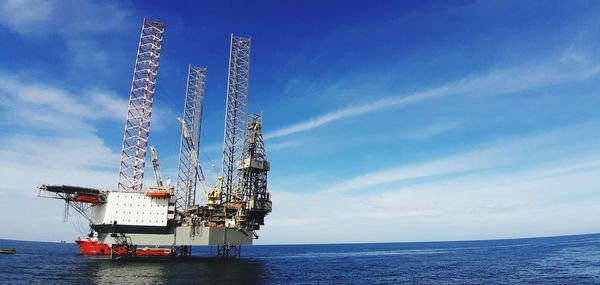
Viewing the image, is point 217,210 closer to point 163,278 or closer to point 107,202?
point 107,202

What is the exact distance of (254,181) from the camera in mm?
86188

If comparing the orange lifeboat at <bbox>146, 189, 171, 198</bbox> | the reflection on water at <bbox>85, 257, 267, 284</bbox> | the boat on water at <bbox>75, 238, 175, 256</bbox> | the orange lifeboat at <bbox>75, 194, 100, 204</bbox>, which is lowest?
the reflection on water at <bbox>85, 257, 267, 284</bbox>

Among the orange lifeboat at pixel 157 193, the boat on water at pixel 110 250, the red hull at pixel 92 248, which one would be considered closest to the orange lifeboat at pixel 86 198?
the boat on water at pixel 110 250

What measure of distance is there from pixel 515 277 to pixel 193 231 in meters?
58.1

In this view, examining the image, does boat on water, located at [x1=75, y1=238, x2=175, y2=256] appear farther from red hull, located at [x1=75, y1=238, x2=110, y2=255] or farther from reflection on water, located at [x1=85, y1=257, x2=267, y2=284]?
reflection on water, located at [x1=85, y1=257, x2=267, y2=284]

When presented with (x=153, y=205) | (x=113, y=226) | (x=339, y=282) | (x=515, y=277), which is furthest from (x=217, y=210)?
(x=515, y=277)

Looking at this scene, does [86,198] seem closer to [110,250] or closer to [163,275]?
[110,250]

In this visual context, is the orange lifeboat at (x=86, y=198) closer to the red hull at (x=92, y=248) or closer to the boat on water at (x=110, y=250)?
the boat on water at (x=110, y=250)

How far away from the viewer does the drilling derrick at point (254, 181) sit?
277 ft

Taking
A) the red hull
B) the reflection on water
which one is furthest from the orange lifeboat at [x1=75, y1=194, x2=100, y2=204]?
the red hull

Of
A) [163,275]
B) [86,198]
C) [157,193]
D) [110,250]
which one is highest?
[157,193]

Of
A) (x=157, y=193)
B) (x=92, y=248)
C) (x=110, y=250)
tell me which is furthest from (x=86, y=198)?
(x=92, y=248)

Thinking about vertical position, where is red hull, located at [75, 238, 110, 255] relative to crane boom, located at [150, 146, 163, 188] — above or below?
below

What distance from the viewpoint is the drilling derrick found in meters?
84.4
